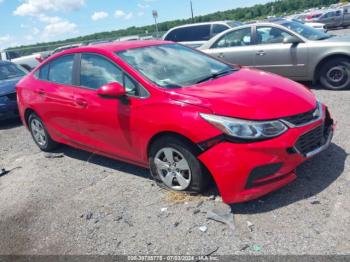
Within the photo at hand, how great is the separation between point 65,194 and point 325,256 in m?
3.04

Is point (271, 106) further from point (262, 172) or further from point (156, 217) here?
point (156, 217)

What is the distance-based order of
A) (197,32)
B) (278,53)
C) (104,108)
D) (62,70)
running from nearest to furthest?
1. (104,108)
2. (62,70)
3. (278,53)
4. (197,32)

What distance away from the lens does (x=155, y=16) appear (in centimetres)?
2459

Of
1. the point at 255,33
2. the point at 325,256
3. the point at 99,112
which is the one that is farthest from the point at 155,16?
the point at 325,256

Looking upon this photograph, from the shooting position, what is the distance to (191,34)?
12.1m

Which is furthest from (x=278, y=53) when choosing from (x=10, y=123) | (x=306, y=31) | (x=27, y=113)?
(x=10, y=123)

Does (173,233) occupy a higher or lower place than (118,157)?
lower

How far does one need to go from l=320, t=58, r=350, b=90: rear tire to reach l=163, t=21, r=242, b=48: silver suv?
492 centimetres

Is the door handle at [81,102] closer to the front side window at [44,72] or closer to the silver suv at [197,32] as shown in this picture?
the front side window at [44,72]

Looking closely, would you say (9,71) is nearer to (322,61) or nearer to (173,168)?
(173,168)

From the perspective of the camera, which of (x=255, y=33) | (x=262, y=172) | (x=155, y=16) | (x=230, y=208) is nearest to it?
(x=262, y=172)

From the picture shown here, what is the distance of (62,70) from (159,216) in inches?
106

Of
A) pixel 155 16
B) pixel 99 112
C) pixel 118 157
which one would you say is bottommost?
pixel 118 157

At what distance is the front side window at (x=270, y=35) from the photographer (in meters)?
8.08
